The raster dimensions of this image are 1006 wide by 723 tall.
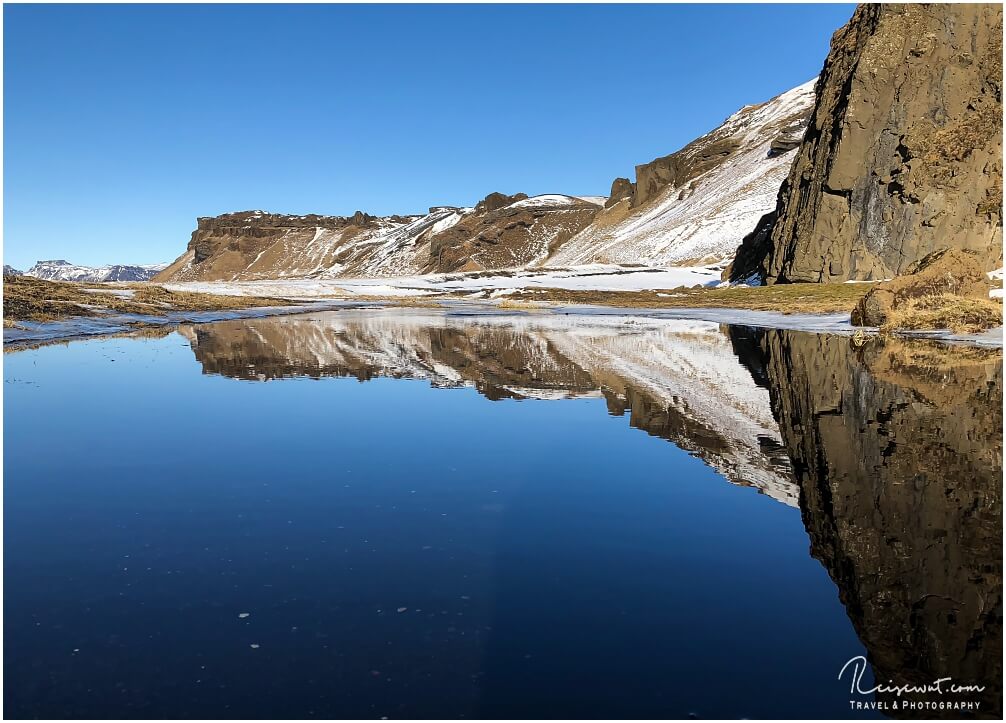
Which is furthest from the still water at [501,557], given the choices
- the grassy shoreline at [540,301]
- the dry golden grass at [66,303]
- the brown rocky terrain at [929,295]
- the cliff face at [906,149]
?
the cliff face at [906,149]

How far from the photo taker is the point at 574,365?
14930 millimetres

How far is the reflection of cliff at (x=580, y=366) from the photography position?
7.79 meters

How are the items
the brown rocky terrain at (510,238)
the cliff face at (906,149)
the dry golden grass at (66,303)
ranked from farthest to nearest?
the brown rocky terrain at (510,238)
the cliff face at (906,149)
the dry golden grass at (66,303)

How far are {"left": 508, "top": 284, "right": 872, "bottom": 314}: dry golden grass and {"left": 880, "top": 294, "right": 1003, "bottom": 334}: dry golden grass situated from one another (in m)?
8.33

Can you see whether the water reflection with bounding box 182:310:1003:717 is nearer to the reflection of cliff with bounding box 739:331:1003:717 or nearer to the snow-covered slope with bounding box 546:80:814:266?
the reflection of cliff with bounding box 739:331:1003:717

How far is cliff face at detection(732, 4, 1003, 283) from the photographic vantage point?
42.4m

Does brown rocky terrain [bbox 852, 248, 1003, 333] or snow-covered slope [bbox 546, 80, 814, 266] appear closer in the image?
brown rocky terrain [bbox 852, 248, 1003, 333]

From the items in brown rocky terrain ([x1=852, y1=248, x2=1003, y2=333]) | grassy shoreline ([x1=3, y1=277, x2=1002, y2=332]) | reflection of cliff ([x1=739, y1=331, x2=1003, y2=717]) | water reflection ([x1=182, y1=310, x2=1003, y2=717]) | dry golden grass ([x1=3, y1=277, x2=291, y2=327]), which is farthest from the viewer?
grassy shoreline ([x1=3, y1=277, x2=1002, y2=332])

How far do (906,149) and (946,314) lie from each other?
28905mm

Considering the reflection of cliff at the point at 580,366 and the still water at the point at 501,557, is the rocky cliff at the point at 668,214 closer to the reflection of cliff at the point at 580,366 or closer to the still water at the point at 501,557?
the reflection of cliff at the point at 580,366

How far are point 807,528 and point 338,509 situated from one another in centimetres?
321

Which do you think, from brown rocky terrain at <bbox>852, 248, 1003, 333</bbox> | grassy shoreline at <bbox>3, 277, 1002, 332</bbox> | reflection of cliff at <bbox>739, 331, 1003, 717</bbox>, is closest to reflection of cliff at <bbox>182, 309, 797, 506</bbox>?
reflection of cliff at <bbox>739, 331, 1003, 717</bbox>

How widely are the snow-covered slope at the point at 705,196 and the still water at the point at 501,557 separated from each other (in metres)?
95.8

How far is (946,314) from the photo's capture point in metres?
20.6
